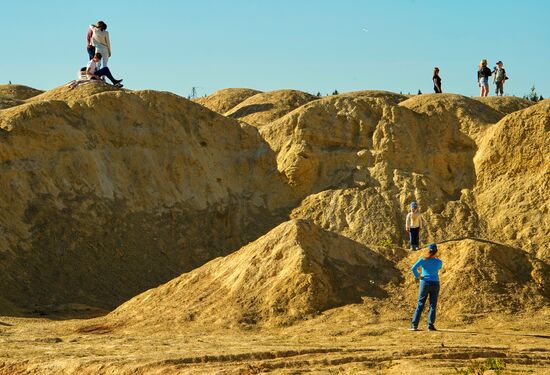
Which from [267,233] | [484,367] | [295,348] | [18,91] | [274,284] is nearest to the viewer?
[484,367]

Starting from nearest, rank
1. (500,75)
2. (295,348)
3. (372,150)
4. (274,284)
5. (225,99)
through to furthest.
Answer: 1. (295,348)
2. (274,284)
3. (372,150)
4. (500,75)
5. (225,99)

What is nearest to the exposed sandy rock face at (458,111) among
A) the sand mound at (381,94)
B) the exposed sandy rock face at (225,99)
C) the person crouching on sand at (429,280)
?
the sand mound at (381,94)

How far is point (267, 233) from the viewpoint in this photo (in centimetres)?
2558

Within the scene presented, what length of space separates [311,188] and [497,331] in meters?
15.1

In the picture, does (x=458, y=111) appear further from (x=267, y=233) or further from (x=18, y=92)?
(x=18, y=92)

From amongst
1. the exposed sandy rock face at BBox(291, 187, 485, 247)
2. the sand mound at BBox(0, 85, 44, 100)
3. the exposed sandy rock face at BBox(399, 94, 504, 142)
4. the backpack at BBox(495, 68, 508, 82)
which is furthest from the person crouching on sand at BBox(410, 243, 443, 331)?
the sand mound at BBox(0, 85, 44, 100)

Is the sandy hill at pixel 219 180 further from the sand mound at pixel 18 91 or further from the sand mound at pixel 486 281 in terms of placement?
the sand mound at pixel 486 281

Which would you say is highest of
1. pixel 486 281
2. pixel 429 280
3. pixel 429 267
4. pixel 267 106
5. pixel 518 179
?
pixel 267 106

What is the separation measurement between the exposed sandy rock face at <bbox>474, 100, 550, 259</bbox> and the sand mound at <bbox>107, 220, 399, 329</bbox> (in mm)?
10238

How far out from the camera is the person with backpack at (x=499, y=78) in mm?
40375

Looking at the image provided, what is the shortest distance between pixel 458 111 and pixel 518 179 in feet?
10.8

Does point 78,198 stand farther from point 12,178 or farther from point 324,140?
point 324,140


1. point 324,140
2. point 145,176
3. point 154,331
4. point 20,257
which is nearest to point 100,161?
point 145,176

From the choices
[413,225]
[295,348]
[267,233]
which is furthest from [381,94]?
[295,348]
